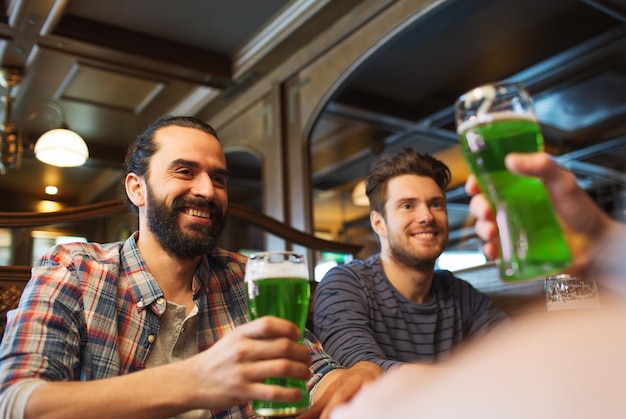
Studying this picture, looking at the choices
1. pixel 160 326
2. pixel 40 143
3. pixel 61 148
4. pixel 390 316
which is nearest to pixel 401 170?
pixel 390 316

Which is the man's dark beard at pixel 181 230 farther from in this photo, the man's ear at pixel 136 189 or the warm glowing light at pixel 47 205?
the warm glowing light at pixel 47 205

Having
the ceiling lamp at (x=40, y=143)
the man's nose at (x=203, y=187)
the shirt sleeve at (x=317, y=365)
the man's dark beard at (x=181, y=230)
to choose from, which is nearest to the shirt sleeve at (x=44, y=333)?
the man's dark beard at (x=181, y=230)

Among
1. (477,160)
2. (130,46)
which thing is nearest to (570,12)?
(130,46)

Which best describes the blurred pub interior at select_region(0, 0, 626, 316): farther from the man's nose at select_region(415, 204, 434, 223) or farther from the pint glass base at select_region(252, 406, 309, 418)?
the pint glass base at select_region(252, 406, 309, 418)

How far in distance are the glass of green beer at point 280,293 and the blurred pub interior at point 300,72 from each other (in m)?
2.12

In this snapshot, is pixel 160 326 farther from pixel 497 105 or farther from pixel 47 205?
pixel 47 205

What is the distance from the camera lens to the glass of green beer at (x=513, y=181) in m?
0.83

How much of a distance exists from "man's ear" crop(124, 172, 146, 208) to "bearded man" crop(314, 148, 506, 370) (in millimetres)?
684

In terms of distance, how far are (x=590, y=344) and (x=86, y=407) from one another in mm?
820

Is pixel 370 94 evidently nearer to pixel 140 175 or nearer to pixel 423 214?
pixel 423 214

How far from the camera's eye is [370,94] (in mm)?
5797

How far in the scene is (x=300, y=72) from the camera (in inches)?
190

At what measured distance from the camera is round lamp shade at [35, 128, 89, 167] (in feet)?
16.6

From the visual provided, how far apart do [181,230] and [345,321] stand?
0.60 metres
